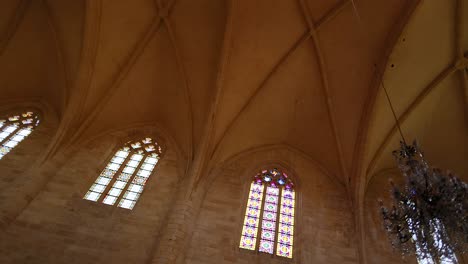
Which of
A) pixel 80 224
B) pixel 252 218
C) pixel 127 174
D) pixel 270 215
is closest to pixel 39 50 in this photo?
pixel 127 174

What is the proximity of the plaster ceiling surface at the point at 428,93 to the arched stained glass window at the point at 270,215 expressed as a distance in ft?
9.22

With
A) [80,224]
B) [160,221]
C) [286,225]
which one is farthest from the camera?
[286,225]

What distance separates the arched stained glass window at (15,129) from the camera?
1005 cm

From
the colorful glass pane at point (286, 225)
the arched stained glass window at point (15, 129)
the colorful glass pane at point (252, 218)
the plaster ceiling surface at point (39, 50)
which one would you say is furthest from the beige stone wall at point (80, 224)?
the colorful glass pane at point (286, 225)

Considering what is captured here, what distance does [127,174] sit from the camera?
1000cm

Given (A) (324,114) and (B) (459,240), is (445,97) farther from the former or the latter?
(B) (459,240)

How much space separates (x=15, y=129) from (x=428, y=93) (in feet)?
42.2

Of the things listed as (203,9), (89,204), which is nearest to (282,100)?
(203,9)

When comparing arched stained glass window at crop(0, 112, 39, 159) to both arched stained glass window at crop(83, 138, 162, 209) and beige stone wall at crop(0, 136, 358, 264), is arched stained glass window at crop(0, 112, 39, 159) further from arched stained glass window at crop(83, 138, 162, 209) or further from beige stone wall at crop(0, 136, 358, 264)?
arched stained glass window at crop(83, 138, 162, 209)

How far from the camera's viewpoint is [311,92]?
1071 cm

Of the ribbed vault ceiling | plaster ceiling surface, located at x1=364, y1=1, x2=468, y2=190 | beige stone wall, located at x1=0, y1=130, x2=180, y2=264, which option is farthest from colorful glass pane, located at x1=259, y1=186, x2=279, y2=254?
plaster ceiling surface, located at x1=364, y1=1, x2=468, y2=190

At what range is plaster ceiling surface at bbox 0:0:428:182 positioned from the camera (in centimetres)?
949

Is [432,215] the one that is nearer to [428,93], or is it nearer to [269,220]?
[269,220]

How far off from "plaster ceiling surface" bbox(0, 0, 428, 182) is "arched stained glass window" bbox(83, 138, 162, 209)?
102cm
